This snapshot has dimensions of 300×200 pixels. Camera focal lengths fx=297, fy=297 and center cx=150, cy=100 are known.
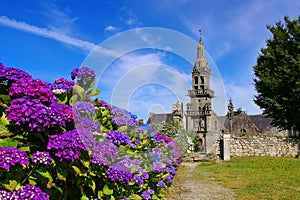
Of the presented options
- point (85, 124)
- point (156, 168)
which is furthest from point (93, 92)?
point (156, 168)

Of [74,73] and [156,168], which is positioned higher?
[74,73]

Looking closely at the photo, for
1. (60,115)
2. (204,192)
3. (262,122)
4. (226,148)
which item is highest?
(262,122)

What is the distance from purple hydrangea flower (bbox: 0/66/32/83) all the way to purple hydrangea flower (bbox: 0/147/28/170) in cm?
69

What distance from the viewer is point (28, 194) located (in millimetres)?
1504

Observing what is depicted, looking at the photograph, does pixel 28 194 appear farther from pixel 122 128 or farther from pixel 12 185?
pixel 122 128

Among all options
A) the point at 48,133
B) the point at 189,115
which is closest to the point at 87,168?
the point at 48,133

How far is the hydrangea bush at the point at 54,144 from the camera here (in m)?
1.62

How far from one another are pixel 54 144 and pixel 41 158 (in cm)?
10

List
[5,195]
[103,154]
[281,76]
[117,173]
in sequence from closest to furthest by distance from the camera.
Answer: [5,195]
[103,154]
[117,173]
[281,76]

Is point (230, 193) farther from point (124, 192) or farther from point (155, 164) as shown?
point (124, 192)

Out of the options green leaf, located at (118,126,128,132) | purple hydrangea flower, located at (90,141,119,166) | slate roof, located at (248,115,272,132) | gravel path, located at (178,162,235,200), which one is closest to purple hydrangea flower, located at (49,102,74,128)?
purple hydrangea flower, located at (90,141,119,166)

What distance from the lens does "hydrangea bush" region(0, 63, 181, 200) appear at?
1.62 metres

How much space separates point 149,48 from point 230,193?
3.81 m

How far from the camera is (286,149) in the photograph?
17594mm
